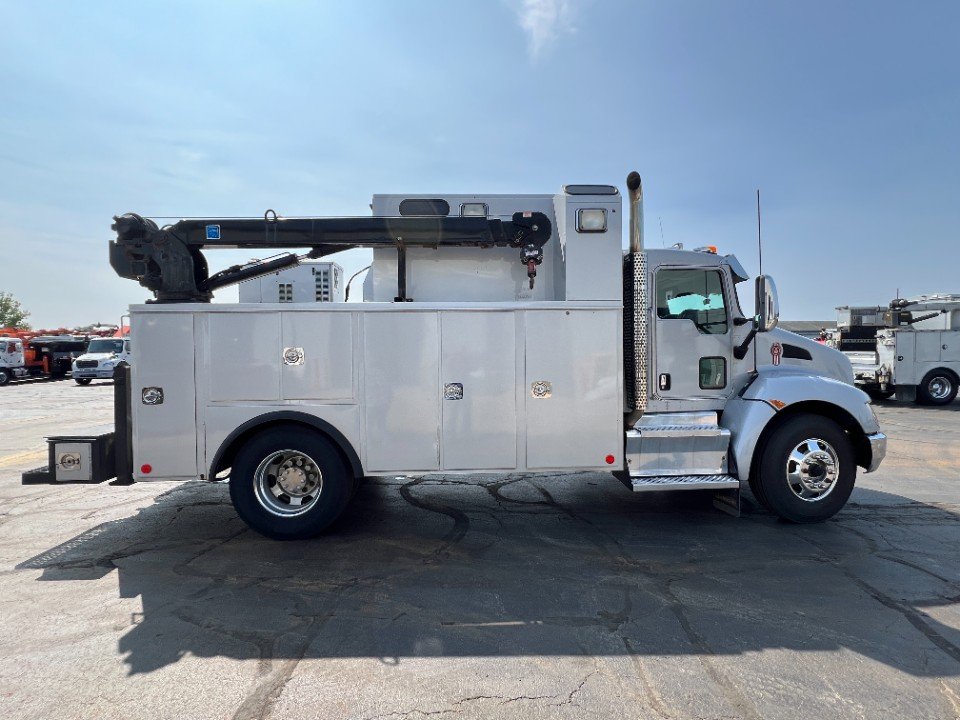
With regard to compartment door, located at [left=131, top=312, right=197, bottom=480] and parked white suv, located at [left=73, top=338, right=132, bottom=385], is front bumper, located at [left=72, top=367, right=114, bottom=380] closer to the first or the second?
parked white suv, located at [left=73, top=338, right=132, bottom=385]

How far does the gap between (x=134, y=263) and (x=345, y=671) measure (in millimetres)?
3996

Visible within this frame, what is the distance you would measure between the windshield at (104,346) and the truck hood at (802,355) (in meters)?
30.5

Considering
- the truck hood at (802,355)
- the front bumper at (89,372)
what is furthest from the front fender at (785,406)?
the front bumper at (89,372)

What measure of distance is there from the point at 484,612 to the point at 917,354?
1754cm

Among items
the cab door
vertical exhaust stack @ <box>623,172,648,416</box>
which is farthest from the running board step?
the cab door

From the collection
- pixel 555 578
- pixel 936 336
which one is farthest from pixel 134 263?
pixel 936 336

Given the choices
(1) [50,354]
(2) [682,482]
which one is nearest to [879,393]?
(2) [682,482]

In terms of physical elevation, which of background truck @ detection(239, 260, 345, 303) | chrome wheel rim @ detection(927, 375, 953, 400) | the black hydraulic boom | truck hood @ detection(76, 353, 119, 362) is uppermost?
the black hydraulic boom

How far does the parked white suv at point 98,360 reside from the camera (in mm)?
26281

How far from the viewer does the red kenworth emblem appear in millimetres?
5738

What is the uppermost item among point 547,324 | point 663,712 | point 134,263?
point 134,263

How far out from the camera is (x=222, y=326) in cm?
481

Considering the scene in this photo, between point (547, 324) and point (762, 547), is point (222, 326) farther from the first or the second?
point (762, 547)

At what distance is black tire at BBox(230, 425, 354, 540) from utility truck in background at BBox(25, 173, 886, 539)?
0.7 inches
